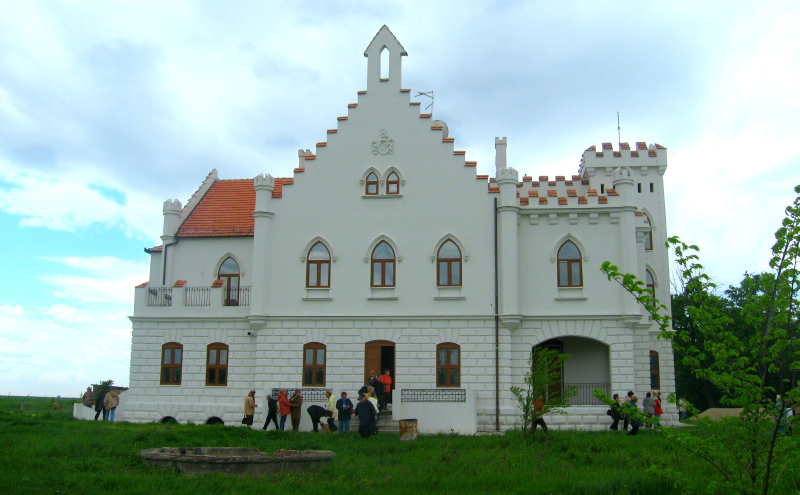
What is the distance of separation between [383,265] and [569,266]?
264 inches

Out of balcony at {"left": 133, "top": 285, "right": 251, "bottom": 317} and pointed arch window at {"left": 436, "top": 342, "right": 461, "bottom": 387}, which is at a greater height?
balcony at {"left": 133, "top": 285, "right": 251, "bottom": 317}

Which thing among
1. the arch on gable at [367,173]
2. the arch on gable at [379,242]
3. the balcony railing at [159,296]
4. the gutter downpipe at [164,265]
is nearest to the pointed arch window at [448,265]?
the arch on gable at [379,242]

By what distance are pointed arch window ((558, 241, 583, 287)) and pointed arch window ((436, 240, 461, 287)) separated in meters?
3.66

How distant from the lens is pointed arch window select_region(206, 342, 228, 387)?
85.6ft

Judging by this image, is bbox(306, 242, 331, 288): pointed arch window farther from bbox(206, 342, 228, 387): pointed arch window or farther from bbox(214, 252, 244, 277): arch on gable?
bbox(206, 342, 228, 387): pointed arch window

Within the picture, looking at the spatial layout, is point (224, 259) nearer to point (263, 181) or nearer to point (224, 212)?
point (224, 212)

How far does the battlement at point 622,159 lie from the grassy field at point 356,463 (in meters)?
13.1

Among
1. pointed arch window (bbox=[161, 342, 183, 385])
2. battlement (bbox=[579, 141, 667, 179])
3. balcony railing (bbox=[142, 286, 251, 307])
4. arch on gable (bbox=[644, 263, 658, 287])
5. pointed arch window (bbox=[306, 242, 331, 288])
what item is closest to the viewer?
pointed arch window (bbox=[306, 242, 331, 288])

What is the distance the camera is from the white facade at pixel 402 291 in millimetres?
24781

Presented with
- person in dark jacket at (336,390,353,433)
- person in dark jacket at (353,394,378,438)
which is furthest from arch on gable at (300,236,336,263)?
person in dark jacket at (353,394,378,438)

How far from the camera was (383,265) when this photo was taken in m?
25.8

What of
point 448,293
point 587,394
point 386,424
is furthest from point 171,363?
point 587,394

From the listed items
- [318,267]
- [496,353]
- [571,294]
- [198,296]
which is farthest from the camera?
[198,296]

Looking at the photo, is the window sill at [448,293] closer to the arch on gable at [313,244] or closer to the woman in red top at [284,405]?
the arch on gable at [313,244]
